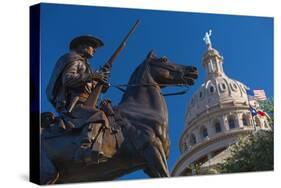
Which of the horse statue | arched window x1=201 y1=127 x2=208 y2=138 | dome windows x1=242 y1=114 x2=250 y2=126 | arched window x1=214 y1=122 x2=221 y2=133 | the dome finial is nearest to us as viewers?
the horse statue

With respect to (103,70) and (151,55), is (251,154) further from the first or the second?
(103,70)

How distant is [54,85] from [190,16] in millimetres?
3475

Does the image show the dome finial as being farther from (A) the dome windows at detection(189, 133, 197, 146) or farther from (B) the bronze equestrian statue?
(A) the dome windows at detection(189, 133, 197, 146)

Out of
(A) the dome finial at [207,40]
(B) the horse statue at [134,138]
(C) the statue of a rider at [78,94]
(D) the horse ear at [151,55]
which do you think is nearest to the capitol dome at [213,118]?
(A) the dome finial at [207,40]

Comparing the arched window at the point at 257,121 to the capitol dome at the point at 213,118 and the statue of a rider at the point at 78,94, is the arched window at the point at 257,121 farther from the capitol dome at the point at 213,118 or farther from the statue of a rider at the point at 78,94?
the statue of a rider at the point at 78,94

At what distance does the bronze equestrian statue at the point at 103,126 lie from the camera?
13.9 m

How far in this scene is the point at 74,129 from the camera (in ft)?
45.8

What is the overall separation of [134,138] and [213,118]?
2.22 meters

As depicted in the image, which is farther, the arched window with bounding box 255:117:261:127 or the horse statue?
the arched window with bounding box 255:117:261:127

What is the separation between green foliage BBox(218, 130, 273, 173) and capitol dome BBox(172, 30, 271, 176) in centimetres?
17

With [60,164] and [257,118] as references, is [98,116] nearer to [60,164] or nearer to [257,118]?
[60,164]

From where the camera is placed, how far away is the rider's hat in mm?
14188

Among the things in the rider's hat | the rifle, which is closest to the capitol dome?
the rifle

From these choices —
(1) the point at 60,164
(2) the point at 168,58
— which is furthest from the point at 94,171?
A: (2) the point at 168,58
